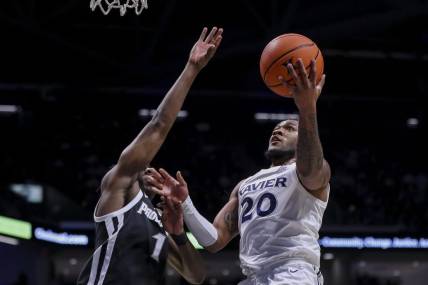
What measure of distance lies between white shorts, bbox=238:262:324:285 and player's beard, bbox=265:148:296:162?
74 cm

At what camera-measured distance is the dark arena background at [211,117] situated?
1548cm

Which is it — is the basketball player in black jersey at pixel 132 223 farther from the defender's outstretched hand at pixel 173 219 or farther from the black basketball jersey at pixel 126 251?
the defender's outstretched hand at pixel 173 219

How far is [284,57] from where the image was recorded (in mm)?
4535

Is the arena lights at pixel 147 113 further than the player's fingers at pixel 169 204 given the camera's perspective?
Yes

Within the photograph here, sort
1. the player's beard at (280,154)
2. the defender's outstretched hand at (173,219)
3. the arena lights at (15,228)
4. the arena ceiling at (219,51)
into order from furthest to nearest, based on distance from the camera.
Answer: the arena ceiling at (219,51) < the arena lights at (15,228) < the player's beard at (280,154) < the defender's outstretched hand at (173,219)

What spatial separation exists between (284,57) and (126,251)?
1.47m

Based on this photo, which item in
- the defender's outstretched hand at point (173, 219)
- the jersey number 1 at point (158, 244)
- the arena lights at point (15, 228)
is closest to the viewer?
the jersey number 1 at point (158, 244)

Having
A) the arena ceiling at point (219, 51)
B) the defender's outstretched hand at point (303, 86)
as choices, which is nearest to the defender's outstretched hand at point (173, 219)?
the defender's outstretched hand at point (303, 86)

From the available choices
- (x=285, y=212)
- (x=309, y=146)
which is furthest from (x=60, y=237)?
(x=309, y=146)

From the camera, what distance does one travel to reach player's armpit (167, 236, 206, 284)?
14.9ft

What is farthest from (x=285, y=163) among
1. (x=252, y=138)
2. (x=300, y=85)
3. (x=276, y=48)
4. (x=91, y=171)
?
(x=252, y=138)

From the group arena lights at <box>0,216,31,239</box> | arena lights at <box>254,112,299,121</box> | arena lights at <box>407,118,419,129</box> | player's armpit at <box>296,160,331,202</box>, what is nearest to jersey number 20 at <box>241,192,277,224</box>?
player's armpit at <box>296,160,331,202</box>

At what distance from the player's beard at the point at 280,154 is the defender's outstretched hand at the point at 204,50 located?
0.80 m

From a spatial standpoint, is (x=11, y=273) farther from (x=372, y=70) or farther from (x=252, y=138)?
(x=372, y=70)
